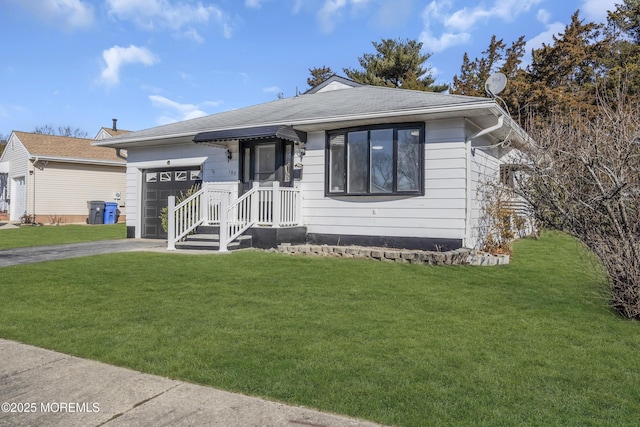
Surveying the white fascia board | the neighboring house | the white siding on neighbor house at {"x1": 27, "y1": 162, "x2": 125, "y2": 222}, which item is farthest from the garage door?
the white siding on neighbor house at {"x1": 27, "y1": 162, "x2": 125, "y2": 222}

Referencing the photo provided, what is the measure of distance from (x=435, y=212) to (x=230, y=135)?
4.85 m

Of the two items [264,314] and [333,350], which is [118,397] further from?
[264,314]

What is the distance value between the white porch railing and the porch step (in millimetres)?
153

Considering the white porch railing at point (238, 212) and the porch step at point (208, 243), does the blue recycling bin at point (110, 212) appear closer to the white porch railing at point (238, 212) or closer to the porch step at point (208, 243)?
the white porch railing at point (238, 212)

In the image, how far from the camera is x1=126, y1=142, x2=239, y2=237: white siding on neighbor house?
11461 mm

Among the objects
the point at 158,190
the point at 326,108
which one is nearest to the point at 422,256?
the point at 326,108

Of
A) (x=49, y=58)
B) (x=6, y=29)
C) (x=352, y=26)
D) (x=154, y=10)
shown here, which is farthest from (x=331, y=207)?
(x=49, y=58)

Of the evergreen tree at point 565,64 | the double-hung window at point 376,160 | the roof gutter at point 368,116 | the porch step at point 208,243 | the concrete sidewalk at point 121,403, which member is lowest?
the concrete sidewalk at point 121,403

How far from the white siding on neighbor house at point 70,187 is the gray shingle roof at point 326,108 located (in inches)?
408

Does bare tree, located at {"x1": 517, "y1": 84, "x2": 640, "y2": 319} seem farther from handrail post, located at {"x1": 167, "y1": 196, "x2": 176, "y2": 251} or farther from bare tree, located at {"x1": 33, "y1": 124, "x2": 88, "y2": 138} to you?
bare tree, located at {"x1": 33, "y1": 124, "x2": 88, "y2": 138}

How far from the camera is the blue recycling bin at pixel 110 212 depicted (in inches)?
837

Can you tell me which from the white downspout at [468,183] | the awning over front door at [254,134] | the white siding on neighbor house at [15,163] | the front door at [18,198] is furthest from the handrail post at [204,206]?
the front door at [18,198]

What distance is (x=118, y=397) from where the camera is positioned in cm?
273

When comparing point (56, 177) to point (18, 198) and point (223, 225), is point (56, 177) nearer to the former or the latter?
point (18, 198)
